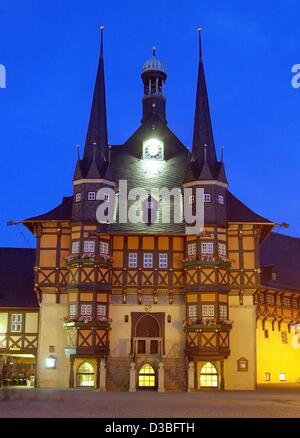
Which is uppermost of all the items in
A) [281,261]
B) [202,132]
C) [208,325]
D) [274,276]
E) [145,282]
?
[202,132]

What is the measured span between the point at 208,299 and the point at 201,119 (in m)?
13.4

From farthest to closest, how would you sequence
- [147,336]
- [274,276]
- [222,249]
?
1. [274,276]
2. [147,336]
3. [222,249]

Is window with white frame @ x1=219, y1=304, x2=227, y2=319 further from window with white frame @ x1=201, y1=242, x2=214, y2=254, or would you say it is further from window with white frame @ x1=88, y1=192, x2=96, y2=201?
window with white frame @ x1=88, y1=192, x2=96, y2=201

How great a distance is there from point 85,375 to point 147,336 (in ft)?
16.0

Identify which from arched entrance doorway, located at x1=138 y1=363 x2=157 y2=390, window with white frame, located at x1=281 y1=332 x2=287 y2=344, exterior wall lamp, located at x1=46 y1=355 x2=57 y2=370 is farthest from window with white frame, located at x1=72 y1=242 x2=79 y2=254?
window with white frame, located at x1=281 y1=332 x2=287 y2=344

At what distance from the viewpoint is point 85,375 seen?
5053 centimetres

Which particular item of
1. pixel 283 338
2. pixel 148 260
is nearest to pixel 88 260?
pixel 148 260

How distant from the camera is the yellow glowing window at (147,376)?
5037 cm

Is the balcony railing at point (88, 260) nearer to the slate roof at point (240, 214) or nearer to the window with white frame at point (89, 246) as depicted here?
the window with white frame at point (89, 246)

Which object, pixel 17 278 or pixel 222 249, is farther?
pixel 17 278

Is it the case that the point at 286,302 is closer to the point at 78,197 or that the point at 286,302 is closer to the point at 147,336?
the point at 147,336
